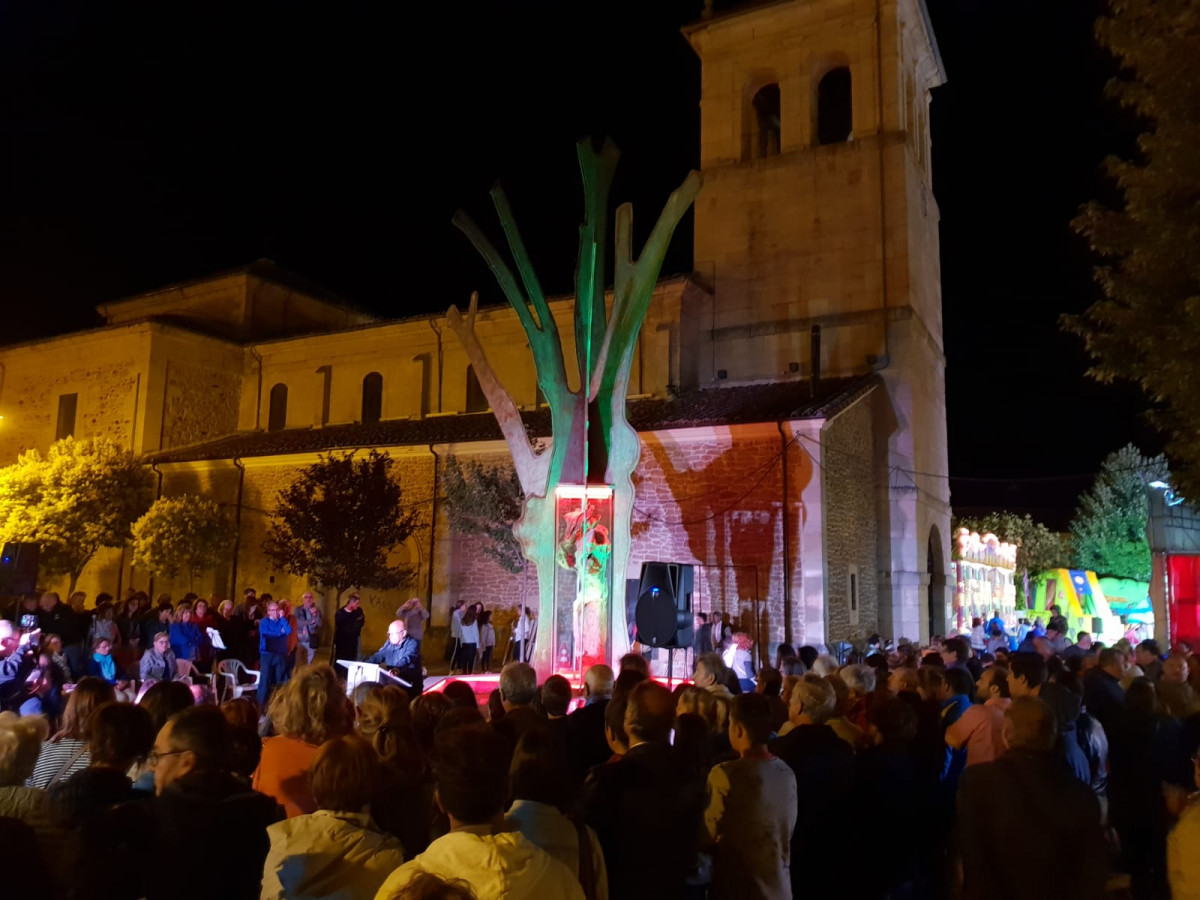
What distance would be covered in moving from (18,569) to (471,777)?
1338cm

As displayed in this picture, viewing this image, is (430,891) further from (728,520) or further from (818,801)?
(728,520)

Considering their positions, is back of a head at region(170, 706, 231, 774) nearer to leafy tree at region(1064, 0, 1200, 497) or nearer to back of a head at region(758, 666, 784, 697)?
back of a head at region(758, 666, 784, 697)

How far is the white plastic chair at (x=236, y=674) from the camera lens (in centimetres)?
1237

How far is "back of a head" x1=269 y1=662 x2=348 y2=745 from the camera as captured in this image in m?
3.77

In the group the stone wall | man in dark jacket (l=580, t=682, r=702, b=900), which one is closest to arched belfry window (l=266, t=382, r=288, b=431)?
the stone wall

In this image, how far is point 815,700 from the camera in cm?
460

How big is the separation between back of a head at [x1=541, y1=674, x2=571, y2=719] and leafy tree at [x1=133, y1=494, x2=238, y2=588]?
2075 centimetres

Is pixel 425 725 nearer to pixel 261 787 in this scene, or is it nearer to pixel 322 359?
pixel 261 787

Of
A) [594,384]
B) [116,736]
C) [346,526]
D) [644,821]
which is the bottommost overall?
[644,821]

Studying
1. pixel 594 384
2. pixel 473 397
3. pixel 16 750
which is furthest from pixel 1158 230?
pixel 473 397

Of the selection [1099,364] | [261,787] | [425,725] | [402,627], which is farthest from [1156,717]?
[402,627]

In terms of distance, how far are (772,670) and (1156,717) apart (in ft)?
7.68

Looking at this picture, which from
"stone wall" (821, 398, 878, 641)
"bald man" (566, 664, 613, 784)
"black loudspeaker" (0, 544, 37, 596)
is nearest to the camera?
"bald man" (566, 664, 613, 784)

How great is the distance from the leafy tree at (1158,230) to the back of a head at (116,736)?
9.02 m
